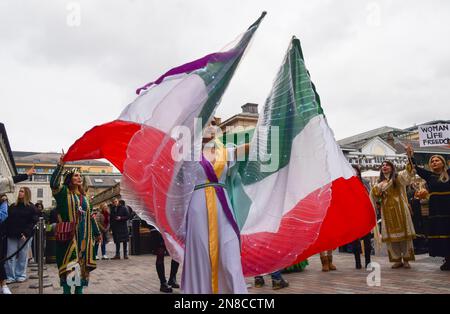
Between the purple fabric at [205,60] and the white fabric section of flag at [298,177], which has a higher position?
the purple fabric at [205,60]

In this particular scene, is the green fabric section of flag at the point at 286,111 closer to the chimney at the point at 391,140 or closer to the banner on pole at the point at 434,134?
the banner on pole at the point at 434,134

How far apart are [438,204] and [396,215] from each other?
2.64 ft

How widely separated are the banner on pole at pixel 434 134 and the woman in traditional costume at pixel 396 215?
2324 mm

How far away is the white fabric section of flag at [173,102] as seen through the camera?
356cm

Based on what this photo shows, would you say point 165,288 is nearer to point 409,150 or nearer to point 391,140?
point 409,150

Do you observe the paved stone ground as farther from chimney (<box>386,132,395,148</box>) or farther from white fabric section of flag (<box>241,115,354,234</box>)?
chimney (<box>386,132,395,148</box>)

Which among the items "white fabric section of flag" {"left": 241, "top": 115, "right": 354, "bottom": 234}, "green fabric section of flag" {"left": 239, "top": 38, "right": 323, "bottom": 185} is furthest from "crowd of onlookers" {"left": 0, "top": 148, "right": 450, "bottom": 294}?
"green fabric section of flag" {"left": 239, "top": 38, "right": 323, "bottom": 185}

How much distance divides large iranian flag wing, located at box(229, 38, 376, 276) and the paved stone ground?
1636 mm

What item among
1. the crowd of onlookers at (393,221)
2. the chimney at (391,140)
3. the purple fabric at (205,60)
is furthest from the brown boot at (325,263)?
the chimney at (391,140)

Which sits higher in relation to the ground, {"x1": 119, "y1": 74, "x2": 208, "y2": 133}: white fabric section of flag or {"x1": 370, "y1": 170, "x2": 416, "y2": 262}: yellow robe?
{"x1": 119, "y1": 74, "x2": 208, "y2": 133}: white fabric section of flag

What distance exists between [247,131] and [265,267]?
1754 mm

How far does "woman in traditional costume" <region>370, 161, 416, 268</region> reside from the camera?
7.62 m

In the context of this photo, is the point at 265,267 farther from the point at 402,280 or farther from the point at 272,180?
the point at 402,280

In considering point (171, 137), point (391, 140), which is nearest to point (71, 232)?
point (171, 137)
